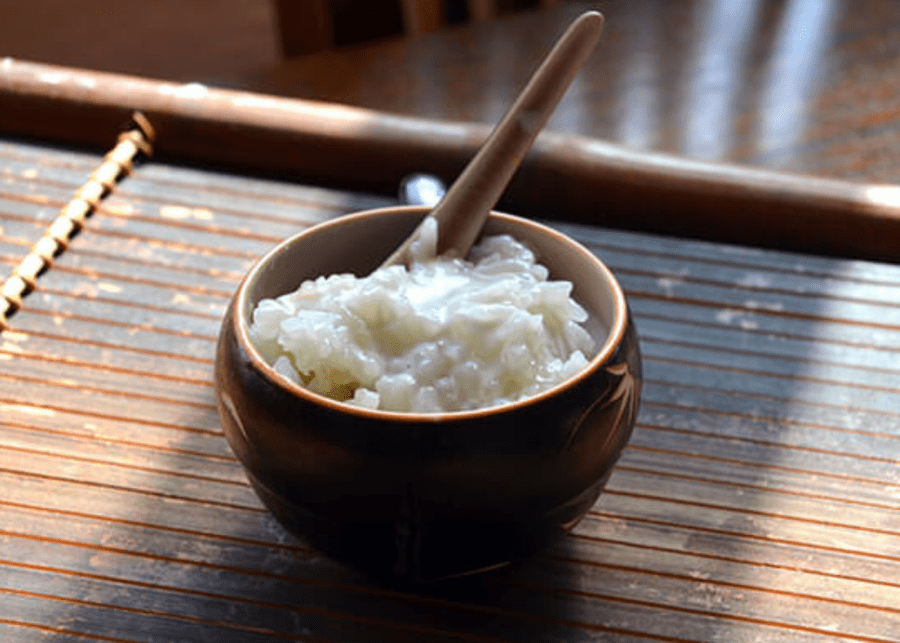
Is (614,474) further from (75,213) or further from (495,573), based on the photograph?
(75,213)

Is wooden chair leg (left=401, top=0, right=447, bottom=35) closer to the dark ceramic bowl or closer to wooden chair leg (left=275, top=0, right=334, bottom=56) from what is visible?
wooden chair leg (left=275, top=0, right=334, bottom=56)

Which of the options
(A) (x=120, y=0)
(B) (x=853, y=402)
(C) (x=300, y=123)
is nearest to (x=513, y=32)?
(C) (x=300, y=123)

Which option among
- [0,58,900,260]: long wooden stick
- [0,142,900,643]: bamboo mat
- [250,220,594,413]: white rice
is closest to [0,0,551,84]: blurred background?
[0,58,900,260]: long wooden stick

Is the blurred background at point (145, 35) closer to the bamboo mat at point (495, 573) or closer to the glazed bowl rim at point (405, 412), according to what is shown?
the bamboo mat at point (495, 573)

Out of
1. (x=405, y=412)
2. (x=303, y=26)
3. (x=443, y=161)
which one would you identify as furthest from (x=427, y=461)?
(x=303, y=26)

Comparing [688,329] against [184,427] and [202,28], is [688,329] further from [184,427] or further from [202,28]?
[202,28]

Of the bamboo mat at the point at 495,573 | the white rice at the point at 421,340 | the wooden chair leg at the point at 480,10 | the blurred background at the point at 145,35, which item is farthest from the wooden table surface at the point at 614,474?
the blurred background at the point at 145,35

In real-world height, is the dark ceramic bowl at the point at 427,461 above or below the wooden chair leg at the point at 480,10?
above
